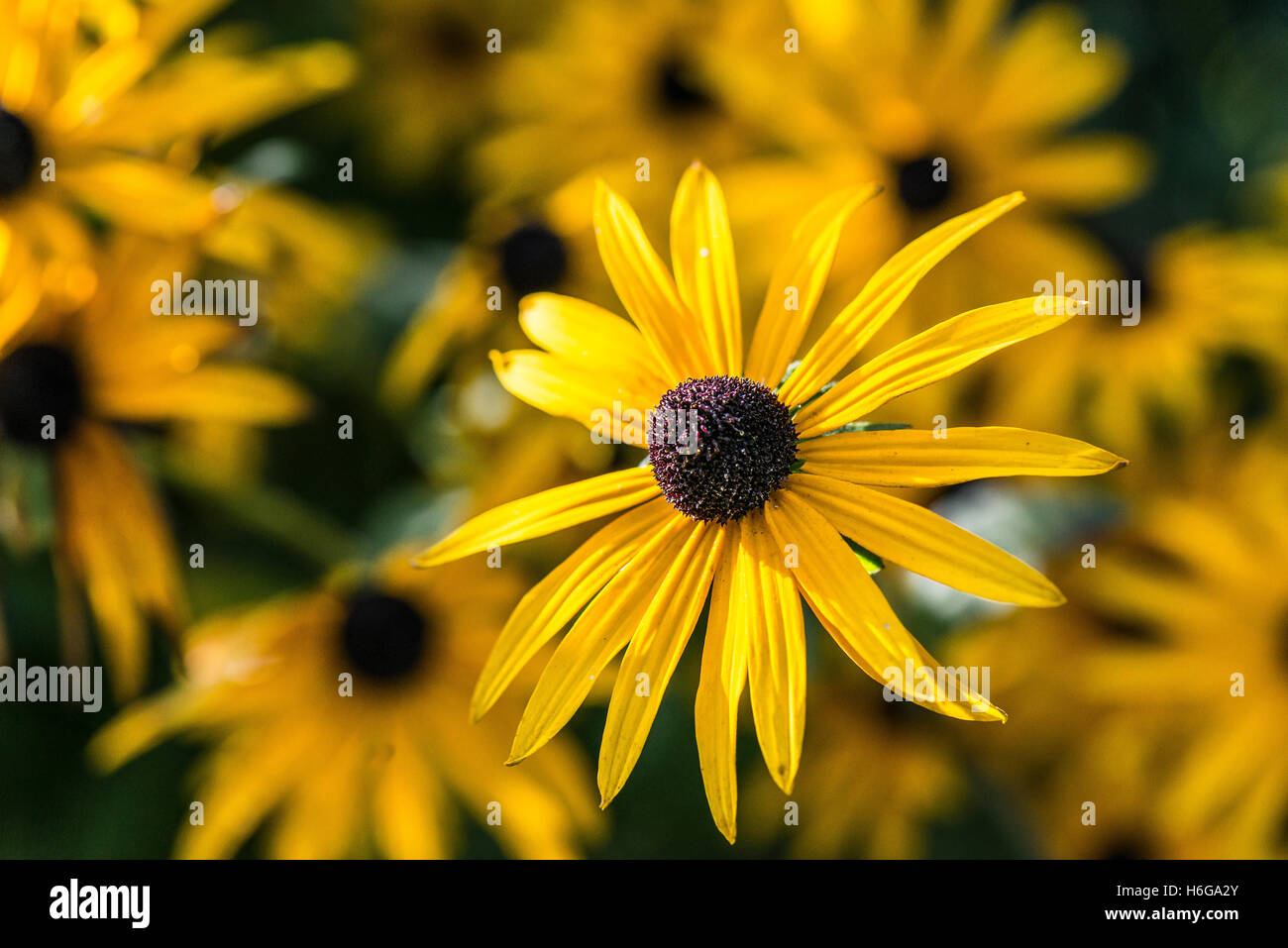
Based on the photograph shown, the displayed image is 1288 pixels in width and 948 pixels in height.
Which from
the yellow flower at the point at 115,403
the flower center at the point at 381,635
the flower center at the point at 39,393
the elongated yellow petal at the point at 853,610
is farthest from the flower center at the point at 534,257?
the elongated yellow petal at the point at 853,610

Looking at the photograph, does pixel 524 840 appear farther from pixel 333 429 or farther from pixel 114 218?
pixel 114 218

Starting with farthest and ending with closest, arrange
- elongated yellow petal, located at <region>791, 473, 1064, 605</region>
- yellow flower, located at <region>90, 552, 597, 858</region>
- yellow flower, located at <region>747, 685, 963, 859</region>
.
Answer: yellow flower, located at <region>747, 685, 963, 859</region> < yellow flower, located at <region>90, 552, 597, 858</region> < elongated yellow petal, located at <region>791, 473, 1064, 605</region>

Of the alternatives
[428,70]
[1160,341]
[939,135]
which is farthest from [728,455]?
[428,70]

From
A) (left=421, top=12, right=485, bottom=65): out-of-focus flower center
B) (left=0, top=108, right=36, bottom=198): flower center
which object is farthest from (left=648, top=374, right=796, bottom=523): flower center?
(left=421, top=12, right=485, bottom=65): out-of-focus flower center

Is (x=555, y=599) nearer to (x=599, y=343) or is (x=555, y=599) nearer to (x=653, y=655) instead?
(x=653, y=655)

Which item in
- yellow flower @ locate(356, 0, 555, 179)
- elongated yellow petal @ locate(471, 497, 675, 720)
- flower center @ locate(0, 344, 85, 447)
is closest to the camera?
elongated yellow petal @ locate(471, 497, 675, 720)

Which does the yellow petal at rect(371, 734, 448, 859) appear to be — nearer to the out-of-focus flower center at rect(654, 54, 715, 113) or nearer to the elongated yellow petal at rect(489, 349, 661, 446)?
the elongated yellow petal at rect(489, 349, 661, 446)

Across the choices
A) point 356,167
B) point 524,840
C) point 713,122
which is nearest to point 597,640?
point 524,840

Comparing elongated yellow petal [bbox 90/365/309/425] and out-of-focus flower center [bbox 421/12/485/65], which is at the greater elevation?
out-of-focus flower center [bbox 421/12/485/65]

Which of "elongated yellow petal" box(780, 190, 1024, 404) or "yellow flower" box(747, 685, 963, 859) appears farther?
"yellow flower" box(747, 685, 963, 859)
